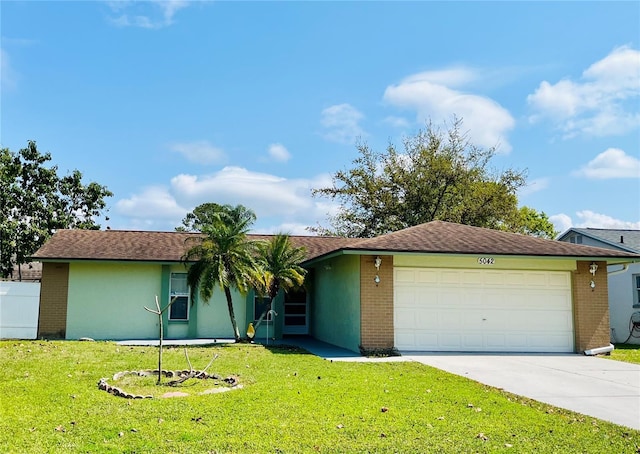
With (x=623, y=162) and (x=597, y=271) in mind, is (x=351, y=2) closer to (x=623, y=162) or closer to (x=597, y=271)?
(x=597, y=271)

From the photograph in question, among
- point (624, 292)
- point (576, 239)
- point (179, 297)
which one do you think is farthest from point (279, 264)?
point (576, 239)

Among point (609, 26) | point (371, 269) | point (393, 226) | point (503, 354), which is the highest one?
point (609, 26)

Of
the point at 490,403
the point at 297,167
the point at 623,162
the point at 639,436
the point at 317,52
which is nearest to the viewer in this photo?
the point at 639,436

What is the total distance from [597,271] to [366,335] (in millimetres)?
6695

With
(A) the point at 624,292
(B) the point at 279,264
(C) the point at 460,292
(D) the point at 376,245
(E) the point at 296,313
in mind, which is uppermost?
(D) the point at 376,245

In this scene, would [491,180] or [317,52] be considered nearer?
[317,52]

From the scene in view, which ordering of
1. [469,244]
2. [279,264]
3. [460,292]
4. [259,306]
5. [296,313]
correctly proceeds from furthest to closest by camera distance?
[296,313]
[259,306]
[279,264]
[469,244]
[460,292]

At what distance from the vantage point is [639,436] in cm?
580

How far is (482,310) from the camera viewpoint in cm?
1397

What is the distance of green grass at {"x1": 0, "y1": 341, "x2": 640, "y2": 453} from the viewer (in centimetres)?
521

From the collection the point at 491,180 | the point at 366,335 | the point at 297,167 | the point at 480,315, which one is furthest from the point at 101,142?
the point at 491,180

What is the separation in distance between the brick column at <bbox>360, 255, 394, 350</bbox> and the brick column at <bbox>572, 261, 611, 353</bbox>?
518cm

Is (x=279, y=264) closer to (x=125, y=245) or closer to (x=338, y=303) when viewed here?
(x=338, y=303)

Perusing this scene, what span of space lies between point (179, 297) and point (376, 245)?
8085 millimetres
